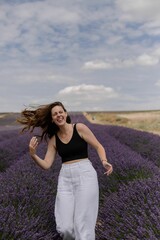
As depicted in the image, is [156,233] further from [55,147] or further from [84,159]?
[55,147]

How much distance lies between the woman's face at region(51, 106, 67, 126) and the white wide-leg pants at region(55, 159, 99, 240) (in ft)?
1.29

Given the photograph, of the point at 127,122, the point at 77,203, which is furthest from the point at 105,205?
the point at 127,122

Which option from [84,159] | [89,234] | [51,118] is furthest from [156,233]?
[51,118]

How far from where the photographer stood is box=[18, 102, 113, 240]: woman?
11.3ft

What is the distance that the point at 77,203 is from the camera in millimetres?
3492

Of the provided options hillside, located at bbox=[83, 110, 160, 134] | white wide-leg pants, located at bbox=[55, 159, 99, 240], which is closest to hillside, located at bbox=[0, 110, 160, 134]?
hillside, located at bbox=[83, 110, 160, 134]

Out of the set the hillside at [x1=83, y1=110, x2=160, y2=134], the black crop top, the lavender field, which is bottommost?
the hillside at [x1=83, y1=110, x2=160, y2=134]

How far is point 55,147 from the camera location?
13.0 feet

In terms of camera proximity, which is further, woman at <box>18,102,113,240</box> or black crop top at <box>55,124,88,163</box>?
black crop top at <box>55,124,88,163</box>

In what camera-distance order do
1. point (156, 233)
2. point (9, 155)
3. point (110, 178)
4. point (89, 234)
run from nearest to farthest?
point (156, 233) < point (89, 234) < point (110, 178) < point (9, 155)

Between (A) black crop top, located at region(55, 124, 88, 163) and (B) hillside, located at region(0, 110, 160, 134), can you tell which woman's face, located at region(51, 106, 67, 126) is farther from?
(B) hillside, located at region(0, 110, 160, 134)

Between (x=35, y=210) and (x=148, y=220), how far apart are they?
105cm

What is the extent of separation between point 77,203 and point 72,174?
25cm

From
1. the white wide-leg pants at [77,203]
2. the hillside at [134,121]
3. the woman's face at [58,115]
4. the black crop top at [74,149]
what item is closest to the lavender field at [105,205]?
the white wide-leg pants at [77,203]
